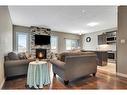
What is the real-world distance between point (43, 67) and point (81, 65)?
1242 millimetres

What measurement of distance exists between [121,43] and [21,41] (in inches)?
240

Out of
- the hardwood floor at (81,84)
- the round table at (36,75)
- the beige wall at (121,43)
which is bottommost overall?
the hardwood floor at (81,84)

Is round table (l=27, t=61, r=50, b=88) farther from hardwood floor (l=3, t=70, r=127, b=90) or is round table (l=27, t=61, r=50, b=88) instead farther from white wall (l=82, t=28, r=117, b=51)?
white wall (l=82, t=28, r=117, b=51)

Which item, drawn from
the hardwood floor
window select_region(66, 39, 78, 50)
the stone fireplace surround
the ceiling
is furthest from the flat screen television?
the hardwood floor

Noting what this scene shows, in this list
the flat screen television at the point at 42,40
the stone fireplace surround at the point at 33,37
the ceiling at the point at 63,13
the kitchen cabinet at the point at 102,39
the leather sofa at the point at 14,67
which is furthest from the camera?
the kitchen cabinet at the point at 102,39

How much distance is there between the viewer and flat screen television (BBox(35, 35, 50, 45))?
7356 millimetres

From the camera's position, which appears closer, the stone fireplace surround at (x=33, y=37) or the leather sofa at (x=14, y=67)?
the leather sofa at (x=14, y=67)

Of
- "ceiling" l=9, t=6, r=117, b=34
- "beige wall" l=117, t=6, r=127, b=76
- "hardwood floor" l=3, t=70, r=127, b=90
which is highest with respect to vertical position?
"ceiling" l=9, t=6, r=117, b=34

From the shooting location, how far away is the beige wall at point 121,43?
12.1 ft

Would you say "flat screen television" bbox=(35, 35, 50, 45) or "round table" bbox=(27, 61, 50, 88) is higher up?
"flat screen television" bbox=(35, 35, 50, 45)

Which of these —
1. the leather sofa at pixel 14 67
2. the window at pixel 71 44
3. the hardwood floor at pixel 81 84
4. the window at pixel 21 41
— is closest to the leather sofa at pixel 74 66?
the hardwood floor at pixel 81 84

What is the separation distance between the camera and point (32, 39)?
23.7 ft

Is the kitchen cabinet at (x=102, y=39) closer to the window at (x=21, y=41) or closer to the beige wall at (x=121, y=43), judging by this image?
the beige wall at (x=121, y=43)
